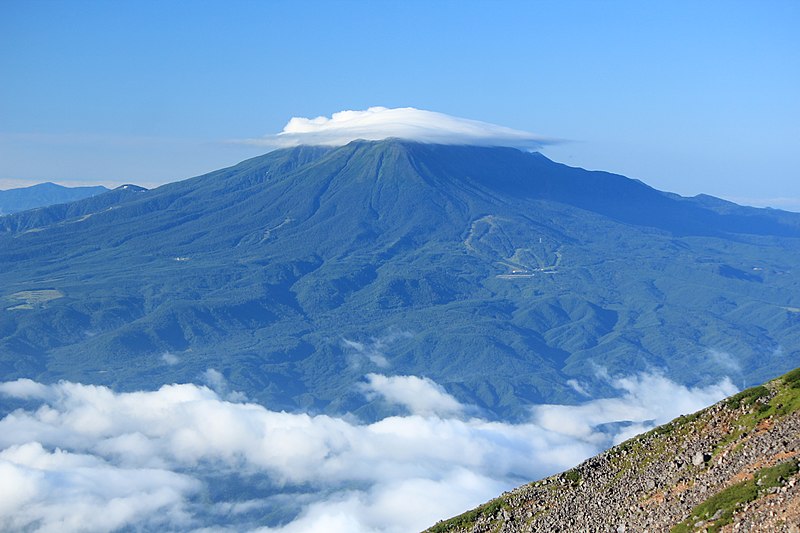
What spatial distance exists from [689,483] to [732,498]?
4.21 metres

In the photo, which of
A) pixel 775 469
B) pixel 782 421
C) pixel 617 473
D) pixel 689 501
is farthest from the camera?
pixel 617 473

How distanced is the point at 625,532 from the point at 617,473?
6406 mm

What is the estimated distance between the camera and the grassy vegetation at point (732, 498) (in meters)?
33.9

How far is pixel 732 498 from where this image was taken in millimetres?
34688

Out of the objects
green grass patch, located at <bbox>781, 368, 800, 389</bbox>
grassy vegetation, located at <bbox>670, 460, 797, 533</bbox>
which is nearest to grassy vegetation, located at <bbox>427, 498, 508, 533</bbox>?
grassy vegetation, located at <bbox>670, 460, 797, 533</bbox>

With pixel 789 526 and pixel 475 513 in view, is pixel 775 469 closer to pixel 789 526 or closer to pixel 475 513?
pixel 789 526

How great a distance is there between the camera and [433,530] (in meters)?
49.1

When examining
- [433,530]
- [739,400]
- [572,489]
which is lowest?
[433,530]

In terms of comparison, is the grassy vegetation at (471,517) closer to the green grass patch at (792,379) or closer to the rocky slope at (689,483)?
the rocky slope at (689,483)

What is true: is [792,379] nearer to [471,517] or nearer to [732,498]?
[732,498]

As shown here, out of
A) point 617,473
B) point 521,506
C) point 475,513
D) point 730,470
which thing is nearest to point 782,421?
point 730,470

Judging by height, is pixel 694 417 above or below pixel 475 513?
above

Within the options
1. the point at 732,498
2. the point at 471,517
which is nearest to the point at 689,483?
the point at 732,498

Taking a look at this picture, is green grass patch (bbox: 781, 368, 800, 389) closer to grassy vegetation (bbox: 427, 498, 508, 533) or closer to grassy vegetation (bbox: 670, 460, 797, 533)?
grassy vegetation (bbox: 670, 460, 797, 533)
